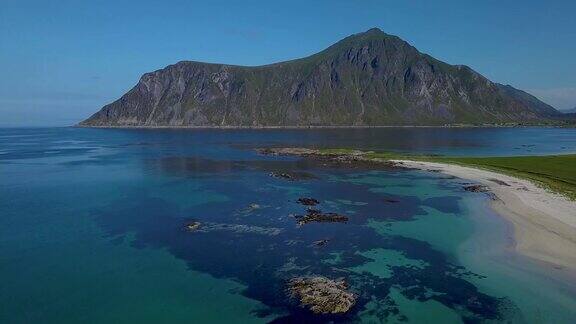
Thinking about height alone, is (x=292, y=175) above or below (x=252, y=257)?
above

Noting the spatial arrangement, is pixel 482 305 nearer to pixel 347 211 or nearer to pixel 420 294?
pixel 420 294

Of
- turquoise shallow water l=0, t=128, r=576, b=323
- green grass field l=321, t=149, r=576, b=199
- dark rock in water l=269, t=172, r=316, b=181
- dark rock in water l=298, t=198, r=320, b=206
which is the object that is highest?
green grass field l=321, t=149, r=576, b=199

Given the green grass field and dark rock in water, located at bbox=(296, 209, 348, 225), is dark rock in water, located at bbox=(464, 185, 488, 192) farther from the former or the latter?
dark rock in water, located at bbox=(296, 209, 348, 225)

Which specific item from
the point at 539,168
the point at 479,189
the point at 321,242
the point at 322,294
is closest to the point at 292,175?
the point at 479,189

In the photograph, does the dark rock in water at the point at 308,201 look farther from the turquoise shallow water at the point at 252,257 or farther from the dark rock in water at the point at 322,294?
the dark rock in water at the point at 322,294

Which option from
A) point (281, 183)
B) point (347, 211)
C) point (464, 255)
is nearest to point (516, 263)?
point (464, 255)

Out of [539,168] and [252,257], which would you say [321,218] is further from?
[539,168]

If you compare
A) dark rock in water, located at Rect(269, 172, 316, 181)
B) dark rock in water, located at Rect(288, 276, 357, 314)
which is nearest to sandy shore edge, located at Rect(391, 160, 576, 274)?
dark rock in water, located at Rect(288, 276, 357, 314)
